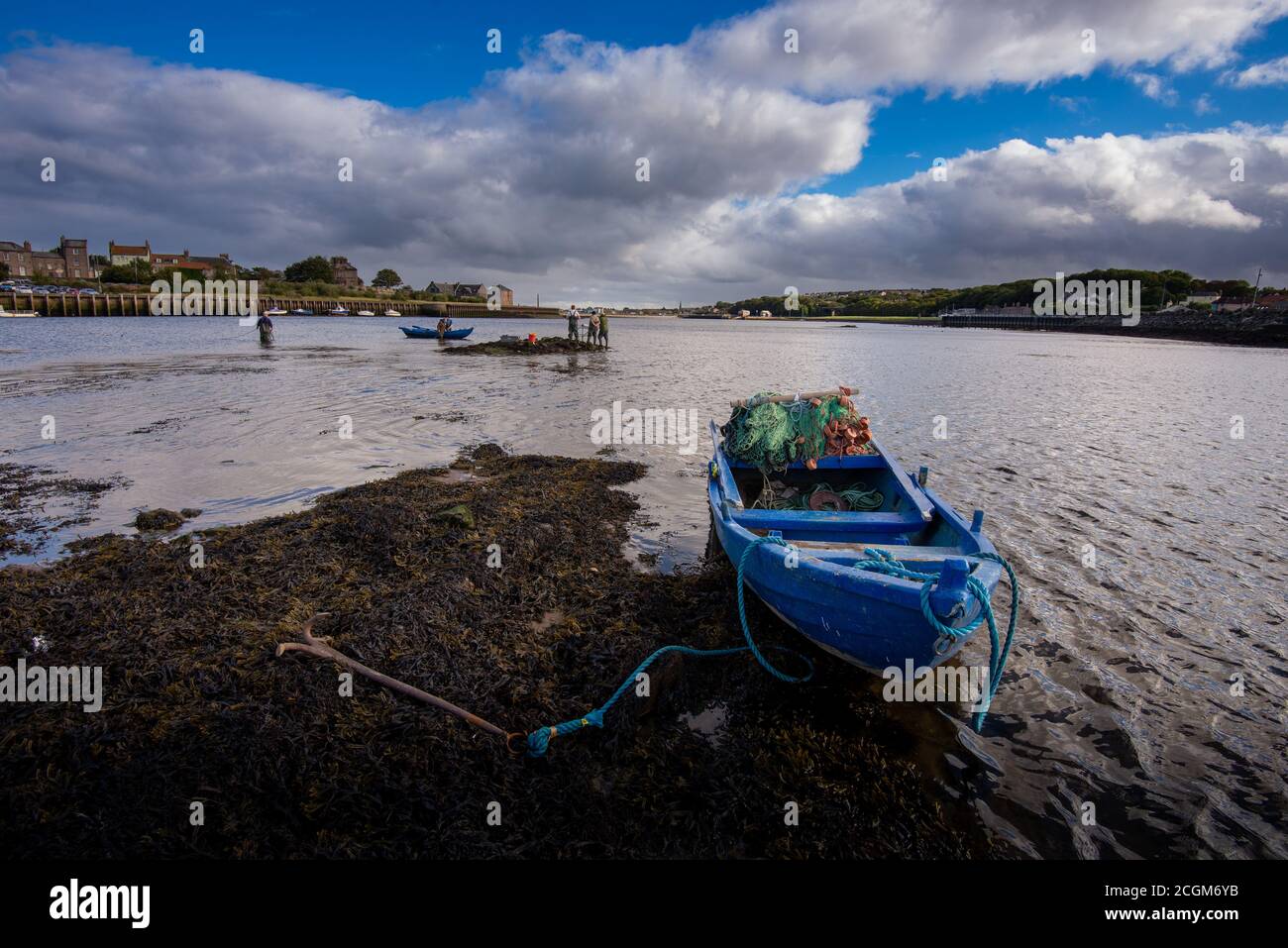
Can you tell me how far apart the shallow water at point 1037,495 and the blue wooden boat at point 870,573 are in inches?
39.9

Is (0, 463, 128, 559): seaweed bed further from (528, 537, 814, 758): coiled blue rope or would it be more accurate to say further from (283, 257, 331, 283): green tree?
(283, 257, 331, 283): green tree

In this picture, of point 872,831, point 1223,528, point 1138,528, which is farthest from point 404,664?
point 1223,528

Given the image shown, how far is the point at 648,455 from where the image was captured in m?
15.2

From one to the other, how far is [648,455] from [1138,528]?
9.87 metres

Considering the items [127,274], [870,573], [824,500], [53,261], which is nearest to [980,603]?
[870,573]

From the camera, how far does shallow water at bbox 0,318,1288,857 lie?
4746mm

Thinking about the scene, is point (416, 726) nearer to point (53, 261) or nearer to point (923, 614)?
point (923, 614)

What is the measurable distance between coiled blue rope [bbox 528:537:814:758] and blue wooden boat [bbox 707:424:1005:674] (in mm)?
228

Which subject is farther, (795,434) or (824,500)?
(795,434)

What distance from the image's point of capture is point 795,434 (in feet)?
32.4

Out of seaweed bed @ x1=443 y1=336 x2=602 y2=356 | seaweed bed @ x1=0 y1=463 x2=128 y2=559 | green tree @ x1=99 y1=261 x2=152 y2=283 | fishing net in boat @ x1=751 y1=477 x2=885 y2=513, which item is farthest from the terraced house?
fishing net in boat @ x1=751 y1=477 x2=885 y2=513

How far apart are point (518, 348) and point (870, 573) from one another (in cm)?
4385
